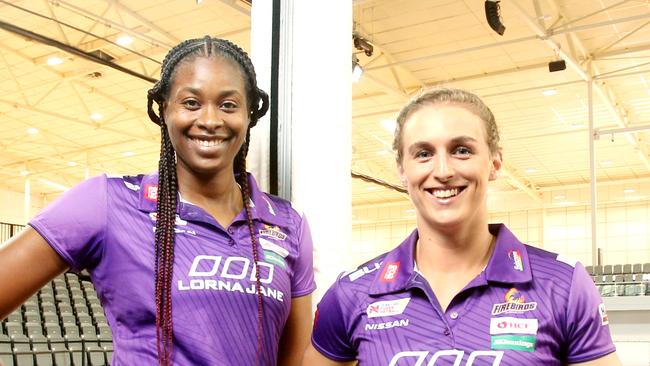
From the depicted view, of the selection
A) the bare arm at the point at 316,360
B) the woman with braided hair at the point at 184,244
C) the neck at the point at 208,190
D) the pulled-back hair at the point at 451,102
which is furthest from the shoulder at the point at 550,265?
the neck at the point at 208,190

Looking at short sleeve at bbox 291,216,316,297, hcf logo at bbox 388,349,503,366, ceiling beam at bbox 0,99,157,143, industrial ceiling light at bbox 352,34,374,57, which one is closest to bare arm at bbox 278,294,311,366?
short sleeve at bbox 291,216,316,297

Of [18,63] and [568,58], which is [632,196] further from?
[18,63]

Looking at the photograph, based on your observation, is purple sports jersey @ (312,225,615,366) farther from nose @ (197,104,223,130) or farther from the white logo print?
nose @ (197,104,223,130)

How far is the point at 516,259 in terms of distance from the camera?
152 cm

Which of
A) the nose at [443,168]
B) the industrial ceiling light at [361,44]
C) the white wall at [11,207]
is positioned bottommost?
the nose at [443,168]

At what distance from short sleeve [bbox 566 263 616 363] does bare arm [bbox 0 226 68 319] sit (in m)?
1.05

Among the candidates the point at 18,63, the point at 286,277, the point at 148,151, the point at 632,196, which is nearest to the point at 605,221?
the point at 632,196

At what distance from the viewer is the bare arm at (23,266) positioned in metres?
1.48

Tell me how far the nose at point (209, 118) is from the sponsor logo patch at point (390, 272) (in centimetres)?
48

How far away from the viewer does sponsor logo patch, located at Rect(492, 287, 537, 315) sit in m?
1.44

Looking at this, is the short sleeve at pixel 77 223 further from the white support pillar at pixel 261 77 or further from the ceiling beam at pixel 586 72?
the ceiling beam at pixel 586 72

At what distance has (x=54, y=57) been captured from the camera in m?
13.7

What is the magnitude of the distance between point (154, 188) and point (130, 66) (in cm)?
1366

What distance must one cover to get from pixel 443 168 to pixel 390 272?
30cm
